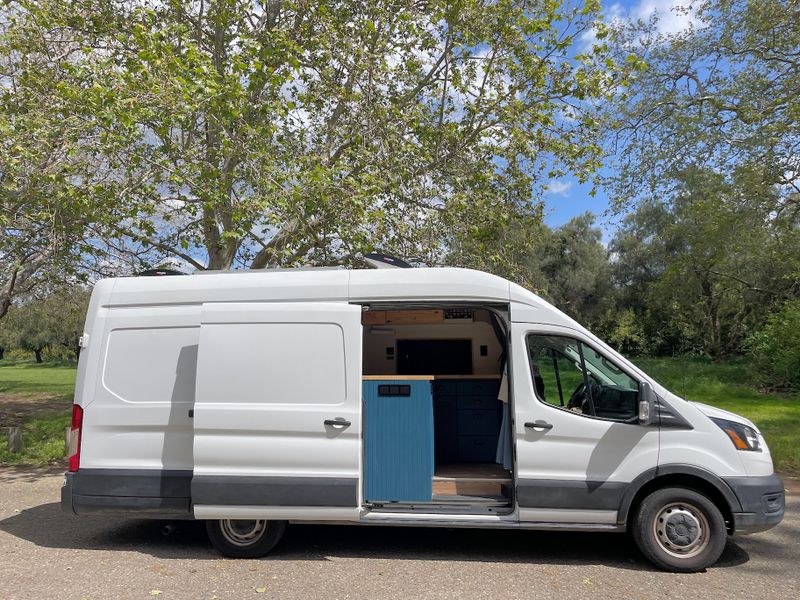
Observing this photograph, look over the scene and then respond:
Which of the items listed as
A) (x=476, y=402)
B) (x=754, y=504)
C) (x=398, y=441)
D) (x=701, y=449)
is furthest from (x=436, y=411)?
(x=754, y=504)

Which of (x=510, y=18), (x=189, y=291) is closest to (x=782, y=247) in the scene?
(x=510, y=18)

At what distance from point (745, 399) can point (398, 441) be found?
16912 millimetres

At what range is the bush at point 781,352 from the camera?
20.4 metres

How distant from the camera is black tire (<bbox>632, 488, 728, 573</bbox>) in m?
5.23

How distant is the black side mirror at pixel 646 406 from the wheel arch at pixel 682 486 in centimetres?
39

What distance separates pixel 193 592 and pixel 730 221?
1475 cm

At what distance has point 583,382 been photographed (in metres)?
5.57

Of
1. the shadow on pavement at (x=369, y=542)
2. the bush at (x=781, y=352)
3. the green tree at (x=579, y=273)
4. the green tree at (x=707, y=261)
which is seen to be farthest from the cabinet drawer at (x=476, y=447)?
the green tree at (x=579, y=273)

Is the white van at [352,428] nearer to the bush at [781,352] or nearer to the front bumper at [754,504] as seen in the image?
the front bumper at [754,504]

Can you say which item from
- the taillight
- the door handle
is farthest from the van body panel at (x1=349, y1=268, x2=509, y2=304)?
the taillight

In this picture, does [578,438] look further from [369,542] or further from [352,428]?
[369,542]

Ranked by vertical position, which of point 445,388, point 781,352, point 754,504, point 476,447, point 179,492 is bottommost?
point 754,504

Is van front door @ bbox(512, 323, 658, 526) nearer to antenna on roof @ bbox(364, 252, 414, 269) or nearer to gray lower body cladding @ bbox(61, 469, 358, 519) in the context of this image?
antenna on roof @ bbox(364, 252, 414, 269)

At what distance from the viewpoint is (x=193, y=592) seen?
191 inches
